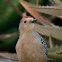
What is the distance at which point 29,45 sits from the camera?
4.21ft

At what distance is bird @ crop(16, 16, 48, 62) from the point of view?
1.28 m

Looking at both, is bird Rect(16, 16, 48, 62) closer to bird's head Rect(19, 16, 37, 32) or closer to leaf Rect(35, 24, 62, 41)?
bird's head Rect(19, 16, 37, 32)

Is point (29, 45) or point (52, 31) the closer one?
point (29, 45)

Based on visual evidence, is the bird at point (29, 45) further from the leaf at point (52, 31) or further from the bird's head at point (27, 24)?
the leaf at point (52, 31)

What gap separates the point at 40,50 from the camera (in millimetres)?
1310

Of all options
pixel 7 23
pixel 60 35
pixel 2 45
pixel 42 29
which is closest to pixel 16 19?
pixel 7 23

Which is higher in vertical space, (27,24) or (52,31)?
(27,24)

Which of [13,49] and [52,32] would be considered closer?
[52,32]

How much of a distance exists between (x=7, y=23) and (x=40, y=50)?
0.69m

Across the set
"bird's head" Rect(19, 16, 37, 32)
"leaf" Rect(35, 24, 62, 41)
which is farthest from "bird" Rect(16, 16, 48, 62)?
"leaf" Rect(35, 24, 62, 41)

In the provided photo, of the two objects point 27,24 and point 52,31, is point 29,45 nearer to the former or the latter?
point 27,24

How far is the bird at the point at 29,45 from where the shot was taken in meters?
1.28

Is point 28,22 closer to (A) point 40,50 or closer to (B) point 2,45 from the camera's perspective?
(A) point 40,50

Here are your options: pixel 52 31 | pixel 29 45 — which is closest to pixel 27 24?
pixel 29 45
